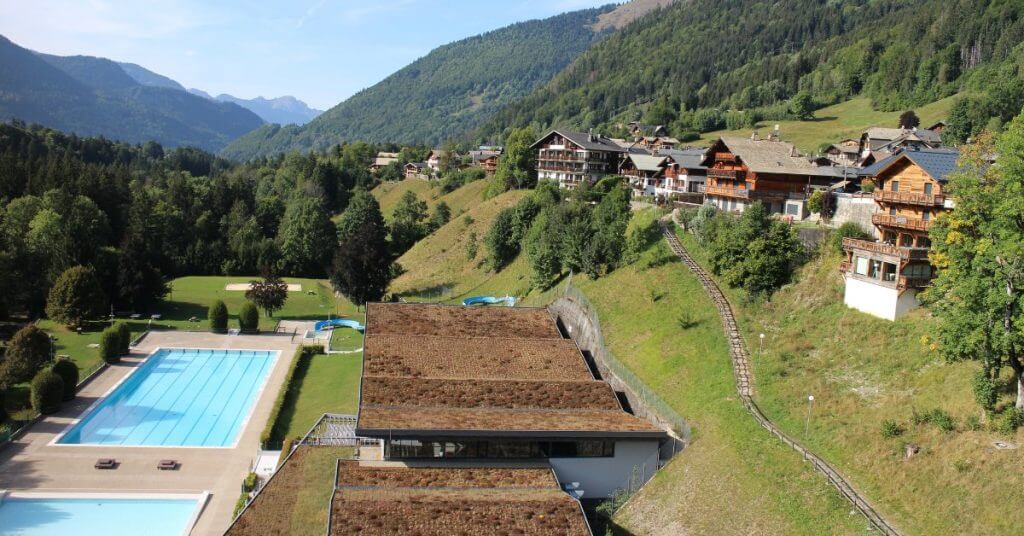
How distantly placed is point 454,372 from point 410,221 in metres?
51.1

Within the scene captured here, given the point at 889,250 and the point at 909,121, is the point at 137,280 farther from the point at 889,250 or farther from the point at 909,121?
the point at 909,121

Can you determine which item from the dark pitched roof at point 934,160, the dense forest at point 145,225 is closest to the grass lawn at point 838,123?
the dark pitched roof at point 934,160

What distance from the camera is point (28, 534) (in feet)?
80.2

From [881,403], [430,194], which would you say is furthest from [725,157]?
[430,194]

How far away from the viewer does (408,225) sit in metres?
80.4

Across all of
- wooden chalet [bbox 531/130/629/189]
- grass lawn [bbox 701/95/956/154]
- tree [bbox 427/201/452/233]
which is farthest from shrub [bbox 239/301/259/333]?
grass lawn [bbox 701/95/956/154]

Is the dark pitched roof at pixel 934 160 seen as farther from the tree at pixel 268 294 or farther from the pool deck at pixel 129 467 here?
the tree at pixel 268 294

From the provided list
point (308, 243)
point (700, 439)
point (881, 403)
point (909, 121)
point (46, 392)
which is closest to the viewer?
point (881, 403)

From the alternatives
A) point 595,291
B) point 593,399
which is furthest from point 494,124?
point 593,399

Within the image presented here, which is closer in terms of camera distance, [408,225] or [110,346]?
[110,346]

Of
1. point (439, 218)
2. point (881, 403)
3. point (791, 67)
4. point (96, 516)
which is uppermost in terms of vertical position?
point (791, 67)

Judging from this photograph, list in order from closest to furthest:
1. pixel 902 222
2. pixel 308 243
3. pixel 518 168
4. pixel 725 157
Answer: pixel 902 222, pixel 725 157, pixel 518 168, pixel 308 243

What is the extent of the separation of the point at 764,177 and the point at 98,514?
38.3 meters

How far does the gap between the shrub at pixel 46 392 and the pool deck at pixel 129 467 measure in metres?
0.51
